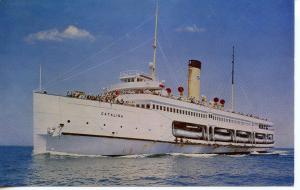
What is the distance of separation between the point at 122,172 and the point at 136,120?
2.62 meters

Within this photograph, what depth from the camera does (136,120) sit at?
38.5 ft

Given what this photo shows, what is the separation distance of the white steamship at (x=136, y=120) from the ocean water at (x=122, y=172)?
0.44 meters

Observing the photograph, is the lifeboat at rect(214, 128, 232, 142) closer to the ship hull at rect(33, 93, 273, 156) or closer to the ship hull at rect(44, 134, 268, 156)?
the ship hull at rect(33, 93, 273, 156)

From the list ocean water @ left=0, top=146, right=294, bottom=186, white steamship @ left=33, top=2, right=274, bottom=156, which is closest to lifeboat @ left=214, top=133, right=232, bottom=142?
white steamship @ left=33, top=2, right=274, bottom=156

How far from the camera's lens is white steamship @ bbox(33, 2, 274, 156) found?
10547 millimetres

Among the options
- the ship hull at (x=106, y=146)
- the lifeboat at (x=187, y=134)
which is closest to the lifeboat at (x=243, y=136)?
the lifeboat at (x=187, y=134)

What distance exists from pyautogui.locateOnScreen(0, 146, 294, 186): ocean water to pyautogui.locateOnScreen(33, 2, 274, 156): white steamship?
1.43 ft

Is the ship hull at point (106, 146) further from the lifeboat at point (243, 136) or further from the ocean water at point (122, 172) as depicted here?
A: the lifeboat at point (243, 136)

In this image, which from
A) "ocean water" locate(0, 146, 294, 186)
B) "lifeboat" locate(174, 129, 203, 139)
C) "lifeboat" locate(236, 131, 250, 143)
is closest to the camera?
"ocean water" locate(0, 146, 294, 186)

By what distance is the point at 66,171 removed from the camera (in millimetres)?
9156

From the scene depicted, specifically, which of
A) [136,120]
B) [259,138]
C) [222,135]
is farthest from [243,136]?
[136,120]

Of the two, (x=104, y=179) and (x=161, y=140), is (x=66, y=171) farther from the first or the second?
(x=161, y=140)

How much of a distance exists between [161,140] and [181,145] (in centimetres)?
101
